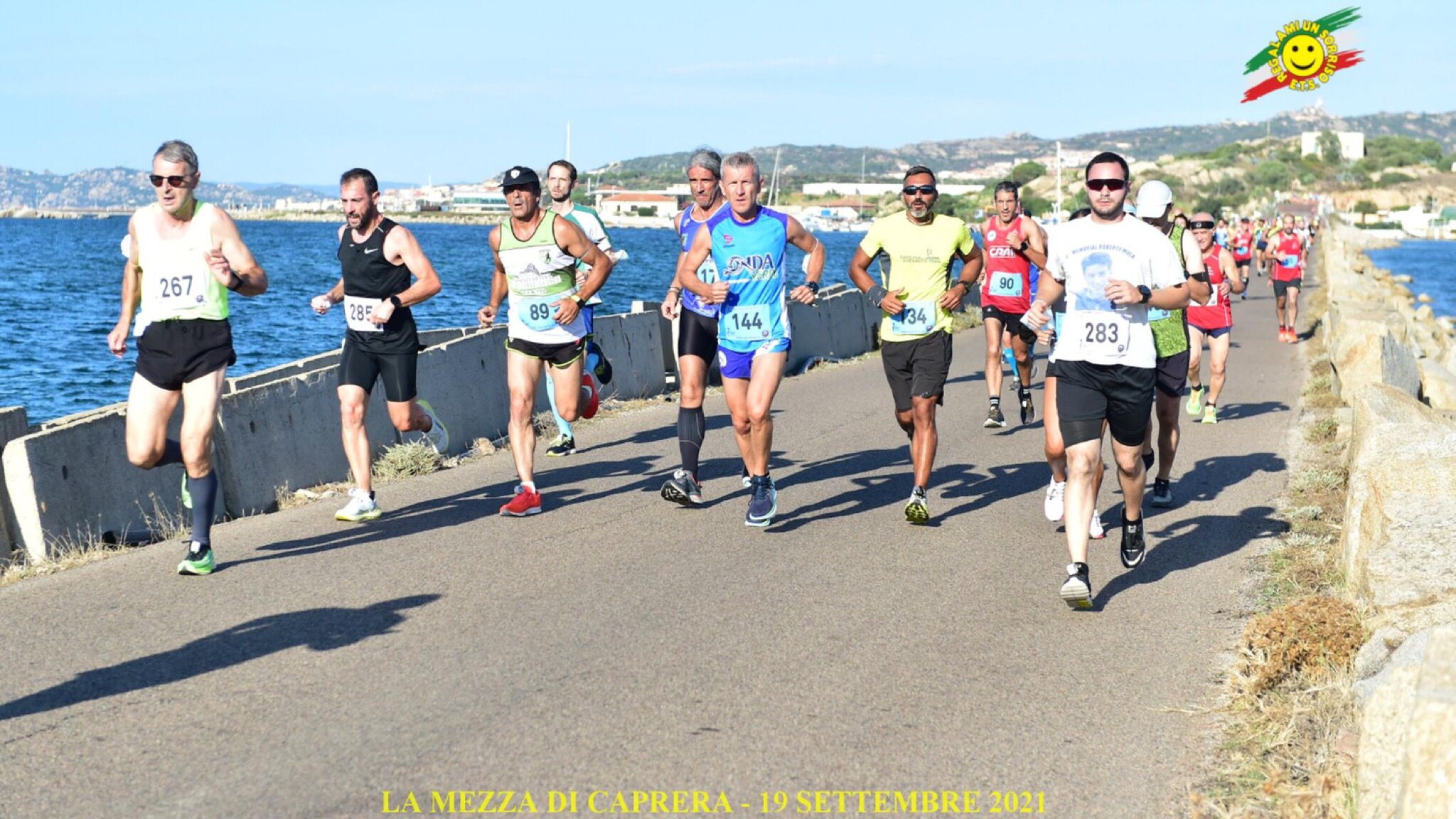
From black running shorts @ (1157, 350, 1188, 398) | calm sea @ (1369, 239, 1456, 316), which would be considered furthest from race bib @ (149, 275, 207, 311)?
calm sea @ (1369, 239, 1456, 316)

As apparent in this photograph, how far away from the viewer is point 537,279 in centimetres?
966

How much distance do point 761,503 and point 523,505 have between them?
58.0 inches

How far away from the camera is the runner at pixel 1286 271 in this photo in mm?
23656

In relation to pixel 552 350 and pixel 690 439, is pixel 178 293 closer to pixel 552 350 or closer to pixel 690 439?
pixel 552 350

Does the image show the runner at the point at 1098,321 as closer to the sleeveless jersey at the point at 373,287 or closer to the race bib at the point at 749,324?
the race bib at the point at 749,324

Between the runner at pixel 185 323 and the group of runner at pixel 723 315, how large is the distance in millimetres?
10

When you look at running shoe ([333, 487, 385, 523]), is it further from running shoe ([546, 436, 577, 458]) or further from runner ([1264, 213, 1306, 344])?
runner ([1264, 213, 1306, 344])

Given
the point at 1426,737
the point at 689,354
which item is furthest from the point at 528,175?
the point at 1426,737

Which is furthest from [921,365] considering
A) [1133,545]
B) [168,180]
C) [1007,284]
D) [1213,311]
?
[1213,311]

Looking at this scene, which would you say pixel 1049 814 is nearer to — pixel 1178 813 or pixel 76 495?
pixel 1178 813

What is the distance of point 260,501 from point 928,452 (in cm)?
420

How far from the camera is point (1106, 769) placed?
5.08 m

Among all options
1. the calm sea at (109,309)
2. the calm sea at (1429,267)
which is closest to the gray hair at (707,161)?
the calm sea at (109,309)

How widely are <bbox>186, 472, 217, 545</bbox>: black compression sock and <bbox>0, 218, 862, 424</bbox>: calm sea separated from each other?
1823 cm
